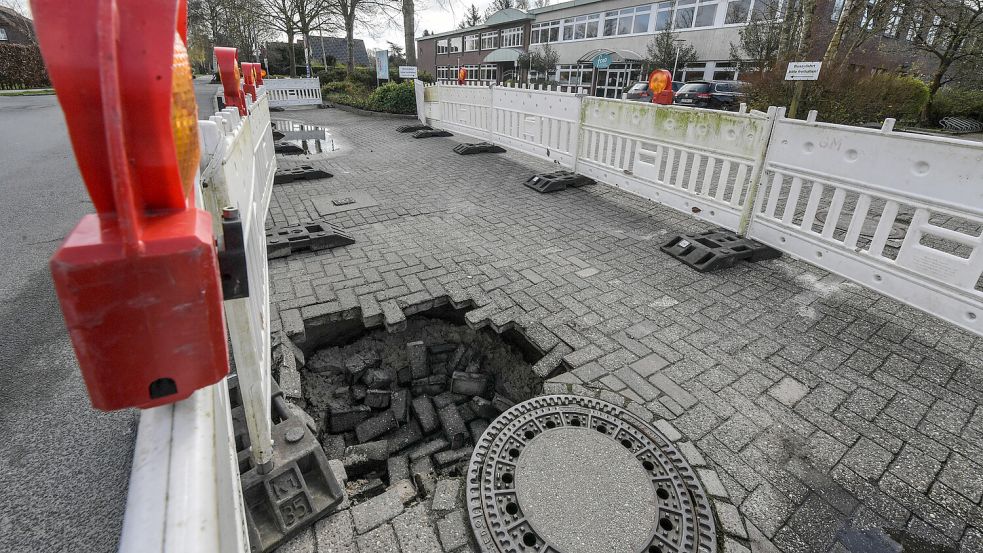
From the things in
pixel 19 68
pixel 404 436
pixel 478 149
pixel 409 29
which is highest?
pixel 409 29

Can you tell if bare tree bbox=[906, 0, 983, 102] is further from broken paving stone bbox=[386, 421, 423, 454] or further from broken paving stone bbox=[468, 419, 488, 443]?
broken paving stone bbox=[386, 421, 423, 454]

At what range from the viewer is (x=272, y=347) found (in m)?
3.26

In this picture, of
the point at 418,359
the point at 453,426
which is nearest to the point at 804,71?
the point at 418,359

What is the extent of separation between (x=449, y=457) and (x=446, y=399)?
0.61 metres

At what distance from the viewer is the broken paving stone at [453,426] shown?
9.85 feet

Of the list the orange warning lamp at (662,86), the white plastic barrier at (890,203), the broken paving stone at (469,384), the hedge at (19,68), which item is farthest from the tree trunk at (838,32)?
the hedge at (19,68)

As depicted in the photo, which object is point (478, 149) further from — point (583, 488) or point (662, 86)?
point (583, 488)

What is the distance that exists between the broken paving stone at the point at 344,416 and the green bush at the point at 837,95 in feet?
47.4

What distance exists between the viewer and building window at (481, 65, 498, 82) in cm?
4683

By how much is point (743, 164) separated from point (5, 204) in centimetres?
894

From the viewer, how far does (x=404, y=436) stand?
3113 millimetres

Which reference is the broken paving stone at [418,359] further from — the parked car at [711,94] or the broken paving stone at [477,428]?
the parked car at [711,94]

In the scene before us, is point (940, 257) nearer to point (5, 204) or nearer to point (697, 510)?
point (697, 510)

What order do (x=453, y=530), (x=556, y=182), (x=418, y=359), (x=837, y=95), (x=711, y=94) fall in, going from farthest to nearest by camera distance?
(x=711, y=94) < (x=837, y=95) < (x=556, y=182) < (x=418, y=359) < (x=453, y=530)
